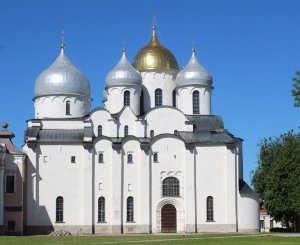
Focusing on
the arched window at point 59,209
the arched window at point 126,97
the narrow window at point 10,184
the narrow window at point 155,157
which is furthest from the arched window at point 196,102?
the narrow window at point 10,184

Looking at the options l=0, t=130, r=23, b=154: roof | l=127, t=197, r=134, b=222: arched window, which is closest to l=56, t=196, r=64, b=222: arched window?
l=0, t=130, r=23, b=154: roof

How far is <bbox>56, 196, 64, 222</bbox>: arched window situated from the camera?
59625 mm

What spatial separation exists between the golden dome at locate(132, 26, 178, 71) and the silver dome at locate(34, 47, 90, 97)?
6.62 m

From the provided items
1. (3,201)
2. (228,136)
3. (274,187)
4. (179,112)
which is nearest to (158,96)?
(179,112)

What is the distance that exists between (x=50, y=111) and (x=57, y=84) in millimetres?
2491

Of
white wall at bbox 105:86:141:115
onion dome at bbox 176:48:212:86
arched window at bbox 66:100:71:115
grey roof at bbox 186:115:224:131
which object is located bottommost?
grey roof at bbox 186:115:224:131

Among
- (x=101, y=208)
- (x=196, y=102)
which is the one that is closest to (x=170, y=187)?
(x=101, y=208)

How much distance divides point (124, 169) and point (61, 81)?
32.1 feet

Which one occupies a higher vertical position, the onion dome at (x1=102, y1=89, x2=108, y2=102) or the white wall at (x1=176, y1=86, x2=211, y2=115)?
the onion dome at (x1=102, y1=89, x2=108, y2=102)

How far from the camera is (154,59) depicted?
67562 millimetres

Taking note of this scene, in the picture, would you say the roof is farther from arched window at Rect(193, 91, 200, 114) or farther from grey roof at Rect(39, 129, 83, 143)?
arched window at Rect(193, 91, 200, 114)

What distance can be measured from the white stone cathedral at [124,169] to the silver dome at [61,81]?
89mm

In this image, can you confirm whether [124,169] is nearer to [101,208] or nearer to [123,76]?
[101,208]

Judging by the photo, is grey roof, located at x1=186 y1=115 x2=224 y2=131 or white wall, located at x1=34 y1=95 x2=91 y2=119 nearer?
white wall, located at x1=34 y1=95 x2=91 y2=119
